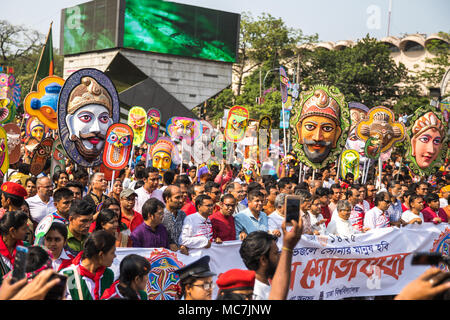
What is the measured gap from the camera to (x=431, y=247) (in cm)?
794

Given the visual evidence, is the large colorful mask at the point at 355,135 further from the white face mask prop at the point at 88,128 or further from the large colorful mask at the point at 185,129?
the white face mask prop at the point at 88,128

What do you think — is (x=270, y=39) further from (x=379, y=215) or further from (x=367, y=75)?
(x=379, y=215)

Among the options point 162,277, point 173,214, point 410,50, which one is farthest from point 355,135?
point 410,50

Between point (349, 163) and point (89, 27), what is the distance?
34939 mm

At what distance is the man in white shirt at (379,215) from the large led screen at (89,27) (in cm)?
3531

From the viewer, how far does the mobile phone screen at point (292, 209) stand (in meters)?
2.98

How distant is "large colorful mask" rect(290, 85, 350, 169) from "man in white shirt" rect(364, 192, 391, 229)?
3406 mm

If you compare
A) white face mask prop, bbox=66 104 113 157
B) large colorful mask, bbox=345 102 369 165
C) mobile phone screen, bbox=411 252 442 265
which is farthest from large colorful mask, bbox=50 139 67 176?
large colorful mask, bbox=345 102 369 165

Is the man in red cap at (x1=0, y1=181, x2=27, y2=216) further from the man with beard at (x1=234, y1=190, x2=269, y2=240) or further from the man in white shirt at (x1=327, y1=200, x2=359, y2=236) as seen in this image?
the man in white shirt at (x1=327, y1=200, x2=359, y2=236)

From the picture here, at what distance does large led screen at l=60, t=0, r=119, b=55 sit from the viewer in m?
41.1

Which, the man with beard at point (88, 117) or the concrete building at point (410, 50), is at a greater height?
the concrete building at point (410, 50)

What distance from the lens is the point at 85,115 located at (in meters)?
8.61

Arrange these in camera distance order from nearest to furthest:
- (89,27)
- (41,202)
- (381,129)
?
(41,202)
(381,129)
(89,27)

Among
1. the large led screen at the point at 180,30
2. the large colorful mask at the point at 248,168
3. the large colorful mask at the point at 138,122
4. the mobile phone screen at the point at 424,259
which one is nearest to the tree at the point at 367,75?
the large led screen at the point at 180,30
